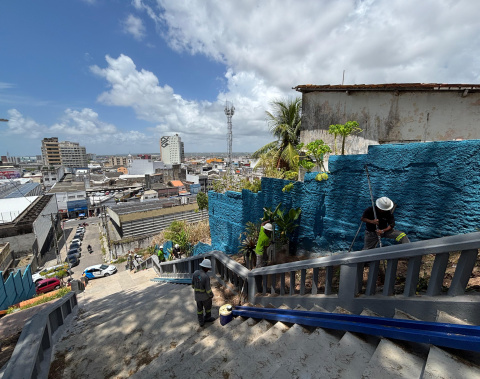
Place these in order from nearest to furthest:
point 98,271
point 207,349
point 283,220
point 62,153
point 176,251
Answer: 1. point 207,349
2. point 283,220
3. point 176,251
4. point 98,271
5. point 62,153

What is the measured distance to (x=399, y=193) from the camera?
13.8 ft

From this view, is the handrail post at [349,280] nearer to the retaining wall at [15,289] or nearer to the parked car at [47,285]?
the retaining wall at [15,289]

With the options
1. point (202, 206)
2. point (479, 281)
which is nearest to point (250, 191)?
point (479, 281)

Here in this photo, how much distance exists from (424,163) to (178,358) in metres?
4.91

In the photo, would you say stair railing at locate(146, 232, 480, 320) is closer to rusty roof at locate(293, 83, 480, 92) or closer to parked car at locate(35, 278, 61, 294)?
rusty roof at locate(293, 83, 480, 92)

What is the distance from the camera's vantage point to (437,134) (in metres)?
6.00

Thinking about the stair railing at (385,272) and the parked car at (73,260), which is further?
the parked car at (73,260)

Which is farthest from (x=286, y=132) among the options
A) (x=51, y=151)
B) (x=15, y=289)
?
(x=51, y=151)

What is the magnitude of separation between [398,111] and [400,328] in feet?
20.6

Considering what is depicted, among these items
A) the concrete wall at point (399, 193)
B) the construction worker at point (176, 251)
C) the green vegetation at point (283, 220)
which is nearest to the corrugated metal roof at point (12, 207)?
the construction worker at point (176, 251)

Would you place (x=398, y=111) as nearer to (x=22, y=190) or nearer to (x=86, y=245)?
(x=86, y=245)

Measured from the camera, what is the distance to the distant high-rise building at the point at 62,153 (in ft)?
362

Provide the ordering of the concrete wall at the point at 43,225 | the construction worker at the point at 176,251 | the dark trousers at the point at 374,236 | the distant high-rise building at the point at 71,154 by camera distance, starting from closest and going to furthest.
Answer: the dark trousers at the point at 374,236, the construction worker at the point at 176,251, the concrete wall at the point at 43,225, the distant high-rise building at the point at 71,154

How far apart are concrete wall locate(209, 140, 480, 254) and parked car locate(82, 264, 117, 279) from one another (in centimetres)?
1831
